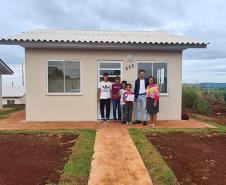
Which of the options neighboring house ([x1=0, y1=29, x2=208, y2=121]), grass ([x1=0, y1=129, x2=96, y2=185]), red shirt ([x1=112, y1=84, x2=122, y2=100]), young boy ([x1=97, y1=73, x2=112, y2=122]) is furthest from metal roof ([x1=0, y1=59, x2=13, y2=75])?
grass ([x1=0, y1=129, x2=96, y2=185])

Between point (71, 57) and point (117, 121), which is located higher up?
point (71, 57)

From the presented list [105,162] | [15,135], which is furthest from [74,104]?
[105,162]

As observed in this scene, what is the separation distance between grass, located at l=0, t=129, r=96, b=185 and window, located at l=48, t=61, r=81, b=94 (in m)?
2.79

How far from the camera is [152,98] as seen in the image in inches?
469

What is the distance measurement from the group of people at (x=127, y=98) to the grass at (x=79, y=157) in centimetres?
208

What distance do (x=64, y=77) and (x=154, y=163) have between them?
7.10 metres

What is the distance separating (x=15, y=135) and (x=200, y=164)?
5653mm

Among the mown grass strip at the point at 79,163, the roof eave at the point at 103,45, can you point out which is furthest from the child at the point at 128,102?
the mown grass strip at the point at 79,163

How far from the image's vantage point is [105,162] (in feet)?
23.1

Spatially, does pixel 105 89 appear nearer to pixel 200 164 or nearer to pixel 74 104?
pixel 74 104

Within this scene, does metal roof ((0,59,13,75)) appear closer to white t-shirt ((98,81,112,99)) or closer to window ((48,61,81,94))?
window ((48,61,81,94))

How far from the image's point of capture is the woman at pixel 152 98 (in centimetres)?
1180

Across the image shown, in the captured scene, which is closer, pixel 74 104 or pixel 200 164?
pixel 200 164

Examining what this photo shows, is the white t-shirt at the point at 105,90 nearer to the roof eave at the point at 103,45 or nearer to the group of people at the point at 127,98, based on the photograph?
Answer: the group of people at the point at 127,98
